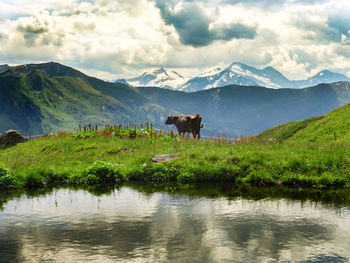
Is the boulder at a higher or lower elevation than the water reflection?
higher

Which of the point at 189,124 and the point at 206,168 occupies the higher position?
the point at 189,124

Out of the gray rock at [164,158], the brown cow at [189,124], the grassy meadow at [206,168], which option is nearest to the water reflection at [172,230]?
the grassy meadow at [206,168]

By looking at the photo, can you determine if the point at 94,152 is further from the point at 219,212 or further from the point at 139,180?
the point at 219,212

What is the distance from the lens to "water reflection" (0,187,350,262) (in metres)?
10.5

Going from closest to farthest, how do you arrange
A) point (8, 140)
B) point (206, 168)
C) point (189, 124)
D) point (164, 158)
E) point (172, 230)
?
1. point (172, 230)
2. point (206, 168)
3. point (164, 158)
4. point (189, 124)
5. point (8, 140)

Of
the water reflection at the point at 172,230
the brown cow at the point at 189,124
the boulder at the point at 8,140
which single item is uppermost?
the brown cow at the point at 189,124

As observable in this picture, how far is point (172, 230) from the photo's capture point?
1276 centimetres

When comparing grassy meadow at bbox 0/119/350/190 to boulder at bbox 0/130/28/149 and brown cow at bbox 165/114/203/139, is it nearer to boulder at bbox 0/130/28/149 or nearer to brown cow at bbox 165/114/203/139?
brown cow at bbox 165/114/203/139

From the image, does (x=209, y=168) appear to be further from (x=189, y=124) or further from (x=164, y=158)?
(x=189, y=124)

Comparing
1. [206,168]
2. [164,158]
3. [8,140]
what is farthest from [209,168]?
[8,140]

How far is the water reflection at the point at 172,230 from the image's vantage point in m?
10.5

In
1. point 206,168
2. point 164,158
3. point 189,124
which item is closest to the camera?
point 206,168

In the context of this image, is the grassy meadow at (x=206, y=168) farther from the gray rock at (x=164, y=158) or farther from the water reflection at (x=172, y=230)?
the water reflection at (x=172, y=230)

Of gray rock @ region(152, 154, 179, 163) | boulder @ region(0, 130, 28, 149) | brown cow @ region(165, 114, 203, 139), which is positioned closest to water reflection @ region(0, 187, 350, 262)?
gray rock @ region(152, 154, 179, 163)
